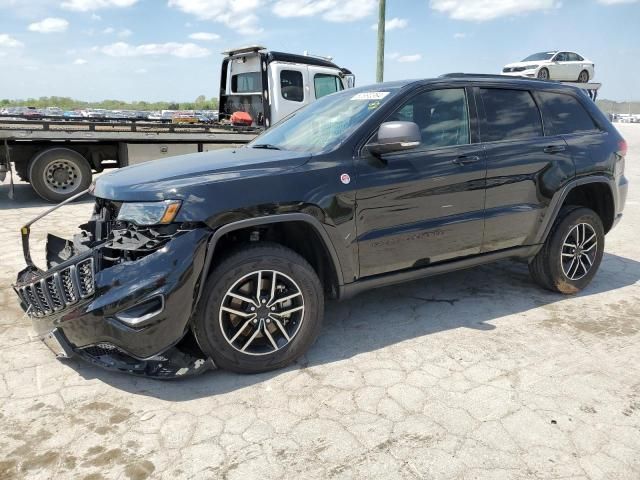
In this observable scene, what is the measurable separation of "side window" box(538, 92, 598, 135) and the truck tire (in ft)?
25.5

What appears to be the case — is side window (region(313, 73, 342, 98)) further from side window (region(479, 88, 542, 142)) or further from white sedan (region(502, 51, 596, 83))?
white sedan (region(502, 51, 596, 83))

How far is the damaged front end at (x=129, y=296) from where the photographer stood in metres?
2.70

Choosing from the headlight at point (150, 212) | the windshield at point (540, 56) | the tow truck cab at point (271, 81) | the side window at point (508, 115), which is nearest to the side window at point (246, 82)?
the tow truck cab at point (271, 81)

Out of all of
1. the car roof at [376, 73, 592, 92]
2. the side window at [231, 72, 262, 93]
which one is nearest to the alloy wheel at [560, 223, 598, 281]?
the car roof at [376, 73, 592, 92]

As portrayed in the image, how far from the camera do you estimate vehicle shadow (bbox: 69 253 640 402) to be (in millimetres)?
3047

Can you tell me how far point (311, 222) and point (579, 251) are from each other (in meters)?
2.69

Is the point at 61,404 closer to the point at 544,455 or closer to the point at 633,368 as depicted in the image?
the point at 544,455

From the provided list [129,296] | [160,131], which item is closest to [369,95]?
[129,296]

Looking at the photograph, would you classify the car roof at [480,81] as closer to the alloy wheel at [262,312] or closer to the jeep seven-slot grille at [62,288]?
the alloy wheel at [262,312]

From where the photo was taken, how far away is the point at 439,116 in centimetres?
372

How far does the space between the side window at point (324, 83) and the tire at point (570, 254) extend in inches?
276

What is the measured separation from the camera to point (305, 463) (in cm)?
235

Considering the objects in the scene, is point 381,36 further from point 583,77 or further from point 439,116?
point 583,77

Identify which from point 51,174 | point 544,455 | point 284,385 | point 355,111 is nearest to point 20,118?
point 51,174
